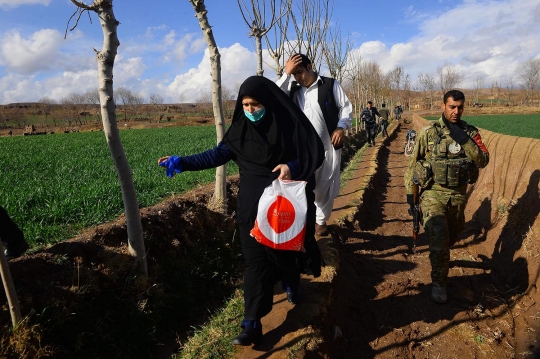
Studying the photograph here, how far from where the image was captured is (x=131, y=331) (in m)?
3.08

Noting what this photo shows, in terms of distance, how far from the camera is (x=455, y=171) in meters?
3.59

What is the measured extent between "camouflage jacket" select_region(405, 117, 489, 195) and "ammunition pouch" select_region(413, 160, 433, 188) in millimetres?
44

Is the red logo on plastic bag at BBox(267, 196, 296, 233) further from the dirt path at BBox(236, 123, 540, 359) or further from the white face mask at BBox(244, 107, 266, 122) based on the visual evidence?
the dirt path at BBox(236, 123, 540, 359)

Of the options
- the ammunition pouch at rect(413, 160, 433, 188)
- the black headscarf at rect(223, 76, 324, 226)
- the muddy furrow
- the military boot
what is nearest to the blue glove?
the black headscarf at rect(223, 76, 324, 226)

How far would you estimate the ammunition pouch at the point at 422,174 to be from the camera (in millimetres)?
3756

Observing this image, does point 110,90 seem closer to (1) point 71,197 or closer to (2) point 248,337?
(2) point 248,337

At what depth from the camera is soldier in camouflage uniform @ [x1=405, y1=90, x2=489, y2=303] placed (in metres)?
3.53

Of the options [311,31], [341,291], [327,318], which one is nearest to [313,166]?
[327,318]

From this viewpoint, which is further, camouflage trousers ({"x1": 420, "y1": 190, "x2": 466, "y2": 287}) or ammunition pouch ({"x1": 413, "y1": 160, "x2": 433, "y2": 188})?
ammunition pouch ({"x1": 413, "y1": 160, "x2": 433, "y2": 188})

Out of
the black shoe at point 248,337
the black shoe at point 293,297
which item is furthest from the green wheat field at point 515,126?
the black shoe at point 248,337

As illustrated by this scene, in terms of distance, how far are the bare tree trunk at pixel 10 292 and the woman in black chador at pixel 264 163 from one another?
3.78 feet

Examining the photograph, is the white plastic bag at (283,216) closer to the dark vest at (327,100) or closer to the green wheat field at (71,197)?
the dark vest at (327,100)

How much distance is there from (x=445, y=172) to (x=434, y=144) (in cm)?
32

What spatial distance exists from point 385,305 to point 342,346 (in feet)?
2.65
